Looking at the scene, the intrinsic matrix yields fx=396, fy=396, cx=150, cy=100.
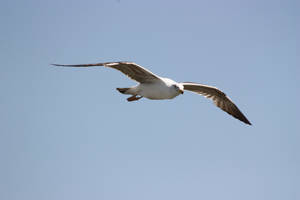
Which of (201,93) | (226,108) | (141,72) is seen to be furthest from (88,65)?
(226,108)

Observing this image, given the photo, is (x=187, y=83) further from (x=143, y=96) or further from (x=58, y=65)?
(x=58, y=65)

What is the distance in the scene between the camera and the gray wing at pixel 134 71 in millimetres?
10780

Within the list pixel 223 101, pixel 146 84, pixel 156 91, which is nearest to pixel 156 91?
pixel 156 91

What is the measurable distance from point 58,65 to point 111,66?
184 centimetres

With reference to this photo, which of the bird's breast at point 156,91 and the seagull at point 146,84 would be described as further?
the bird's breast at point 156,91

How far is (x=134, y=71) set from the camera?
1128cm

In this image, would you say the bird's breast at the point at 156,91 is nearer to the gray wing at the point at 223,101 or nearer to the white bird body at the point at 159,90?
the white bird body at the point at 159,90

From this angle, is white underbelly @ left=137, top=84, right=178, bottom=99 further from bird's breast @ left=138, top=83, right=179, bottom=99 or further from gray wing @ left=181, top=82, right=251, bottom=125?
gray wing @ left=181, top=82, right=251, bottom=125

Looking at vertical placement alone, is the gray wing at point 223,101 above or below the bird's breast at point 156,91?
below

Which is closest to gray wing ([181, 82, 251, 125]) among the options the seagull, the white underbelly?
the seagull

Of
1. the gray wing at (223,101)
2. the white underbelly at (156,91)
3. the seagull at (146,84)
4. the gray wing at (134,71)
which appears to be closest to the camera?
the gray wing at (134,71)

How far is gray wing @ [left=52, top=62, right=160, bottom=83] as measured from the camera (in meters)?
10.8

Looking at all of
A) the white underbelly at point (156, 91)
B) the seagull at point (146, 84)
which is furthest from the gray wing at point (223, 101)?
the white underbelly at point (156, 91)

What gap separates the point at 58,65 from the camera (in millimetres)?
9406
